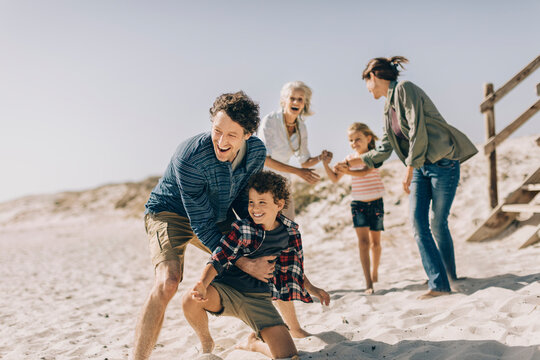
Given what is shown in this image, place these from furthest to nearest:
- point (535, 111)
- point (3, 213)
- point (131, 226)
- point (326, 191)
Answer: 1. point (3, 213)
2. point (131, 226)
3. point (326, 191)
4. point (535, 111)

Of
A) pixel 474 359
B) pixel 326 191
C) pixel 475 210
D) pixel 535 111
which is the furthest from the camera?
pixel 326 191

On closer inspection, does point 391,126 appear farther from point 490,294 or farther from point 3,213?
point 3,213

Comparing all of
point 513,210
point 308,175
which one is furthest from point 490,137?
point 308,175

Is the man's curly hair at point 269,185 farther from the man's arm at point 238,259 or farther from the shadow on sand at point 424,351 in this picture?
the shadow on sand at point 424,351

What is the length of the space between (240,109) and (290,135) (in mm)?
1794

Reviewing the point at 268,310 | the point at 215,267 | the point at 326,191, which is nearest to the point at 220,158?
the point at 215,267

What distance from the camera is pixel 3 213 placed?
32.3 m

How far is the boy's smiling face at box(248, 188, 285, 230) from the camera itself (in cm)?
288

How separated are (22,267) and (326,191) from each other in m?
7.26

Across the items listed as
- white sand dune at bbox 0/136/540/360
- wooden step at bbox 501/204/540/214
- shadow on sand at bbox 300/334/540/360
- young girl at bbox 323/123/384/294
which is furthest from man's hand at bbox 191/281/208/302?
wooden step at bbox 501/204/540/214

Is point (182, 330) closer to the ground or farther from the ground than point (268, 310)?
closer to the ground

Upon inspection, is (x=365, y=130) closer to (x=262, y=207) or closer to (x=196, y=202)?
(x=262, y=207)

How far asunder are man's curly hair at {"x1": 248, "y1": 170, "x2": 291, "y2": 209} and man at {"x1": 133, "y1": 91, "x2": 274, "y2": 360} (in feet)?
0.50

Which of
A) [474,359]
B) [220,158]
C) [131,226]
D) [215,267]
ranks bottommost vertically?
[131,226]
